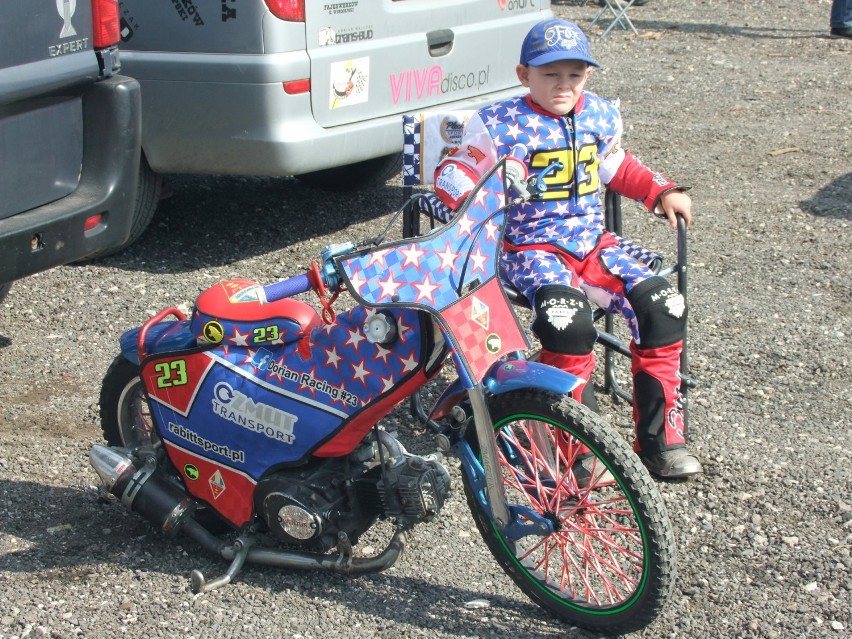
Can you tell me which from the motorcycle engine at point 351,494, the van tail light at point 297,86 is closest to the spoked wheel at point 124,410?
the motorcycle engine at point 351,494

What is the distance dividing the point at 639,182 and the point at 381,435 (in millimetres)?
1353

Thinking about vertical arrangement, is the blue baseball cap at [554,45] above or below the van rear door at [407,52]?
above

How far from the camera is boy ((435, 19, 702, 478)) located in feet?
11.2

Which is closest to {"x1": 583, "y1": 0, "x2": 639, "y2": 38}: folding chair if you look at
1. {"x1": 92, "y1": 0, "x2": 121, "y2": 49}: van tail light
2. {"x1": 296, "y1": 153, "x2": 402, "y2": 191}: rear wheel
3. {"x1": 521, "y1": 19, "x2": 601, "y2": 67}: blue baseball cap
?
{"x1": 296, "y1": 153, "x2": 402, "y2": 191}: rear wheel

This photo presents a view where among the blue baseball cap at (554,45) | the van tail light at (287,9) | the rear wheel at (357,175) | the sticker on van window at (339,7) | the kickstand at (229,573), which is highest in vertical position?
the blue baseball cap at (554,45)

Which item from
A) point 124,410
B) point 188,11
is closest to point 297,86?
point 188,11

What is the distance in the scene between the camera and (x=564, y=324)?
336 cm

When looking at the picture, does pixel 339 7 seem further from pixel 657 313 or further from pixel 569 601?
pixel 569 601

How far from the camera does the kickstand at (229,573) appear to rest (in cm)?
307

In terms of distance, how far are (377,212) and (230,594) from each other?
3.45 meters

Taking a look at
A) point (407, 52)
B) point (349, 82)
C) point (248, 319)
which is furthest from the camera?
point (407, 52)

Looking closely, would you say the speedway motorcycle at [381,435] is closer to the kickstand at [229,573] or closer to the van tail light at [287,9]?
the kickstand at [229,573]

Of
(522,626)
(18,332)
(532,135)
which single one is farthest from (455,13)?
(522,626)

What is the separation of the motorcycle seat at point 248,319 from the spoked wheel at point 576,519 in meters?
0.58
